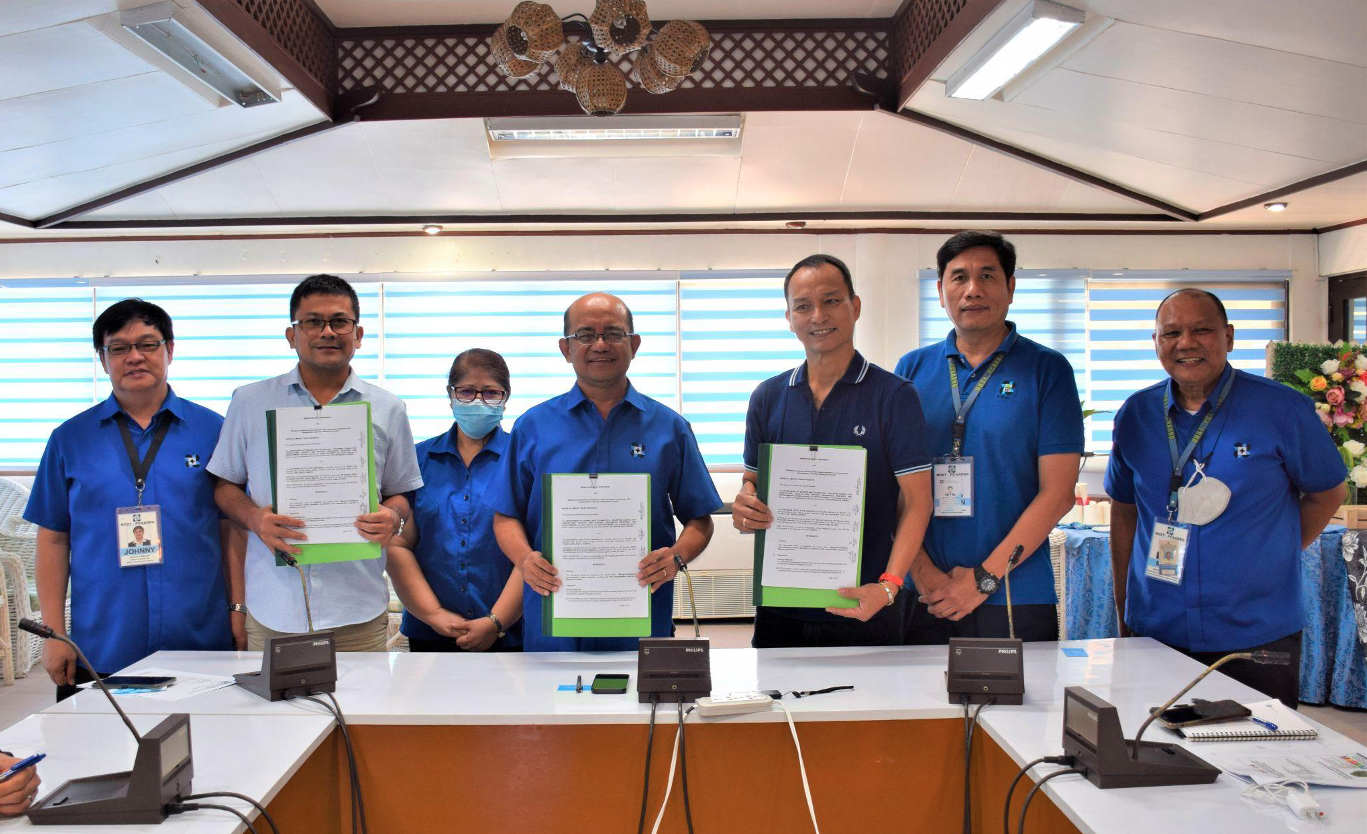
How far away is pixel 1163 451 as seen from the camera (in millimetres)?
2316

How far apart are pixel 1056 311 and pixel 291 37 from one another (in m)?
5.22

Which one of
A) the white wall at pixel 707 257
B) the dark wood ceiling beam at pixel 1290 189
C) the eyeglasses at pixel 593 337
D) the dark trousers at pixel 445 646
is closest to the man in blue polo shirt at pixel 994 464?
the eyeglasses at pixel 593 337

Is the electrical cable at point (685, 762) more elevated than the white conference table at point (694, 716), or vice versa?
the white conference table at point (694, 716)

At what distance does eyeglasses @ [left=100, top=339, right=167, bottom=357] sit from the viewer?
234 cm

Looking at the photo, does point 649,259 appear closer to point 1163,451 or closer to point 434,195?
point 434,195

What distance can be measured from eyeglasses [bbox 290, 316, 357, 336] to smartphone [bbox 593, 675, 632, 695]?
4.03ft

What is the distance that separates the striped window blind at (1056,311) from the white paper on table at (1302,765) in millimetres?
4756

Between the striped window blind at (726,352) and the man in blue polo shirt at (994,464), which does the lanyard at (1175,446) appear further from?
the striped window blind at (726,352)

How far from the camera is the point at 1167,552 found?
2225 millimetres

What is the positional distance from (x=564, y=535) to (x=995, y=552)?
110 centimetres

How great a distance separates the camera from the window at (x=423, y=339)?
19.8 ft

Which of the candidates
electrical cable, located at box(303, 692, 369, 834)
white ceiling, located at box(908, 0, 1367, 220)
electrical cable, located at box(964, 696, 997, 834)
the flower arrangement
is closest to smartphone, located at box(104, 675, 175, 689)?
electrical cable, located at box(303, 692, 369, 834)

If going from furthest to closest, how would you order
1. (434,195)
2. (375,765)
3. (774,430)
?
(434,195) → (774,430) → (375,765)

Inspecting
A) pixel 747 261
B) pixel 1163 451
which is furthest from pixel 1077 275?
pixel 1163 451
